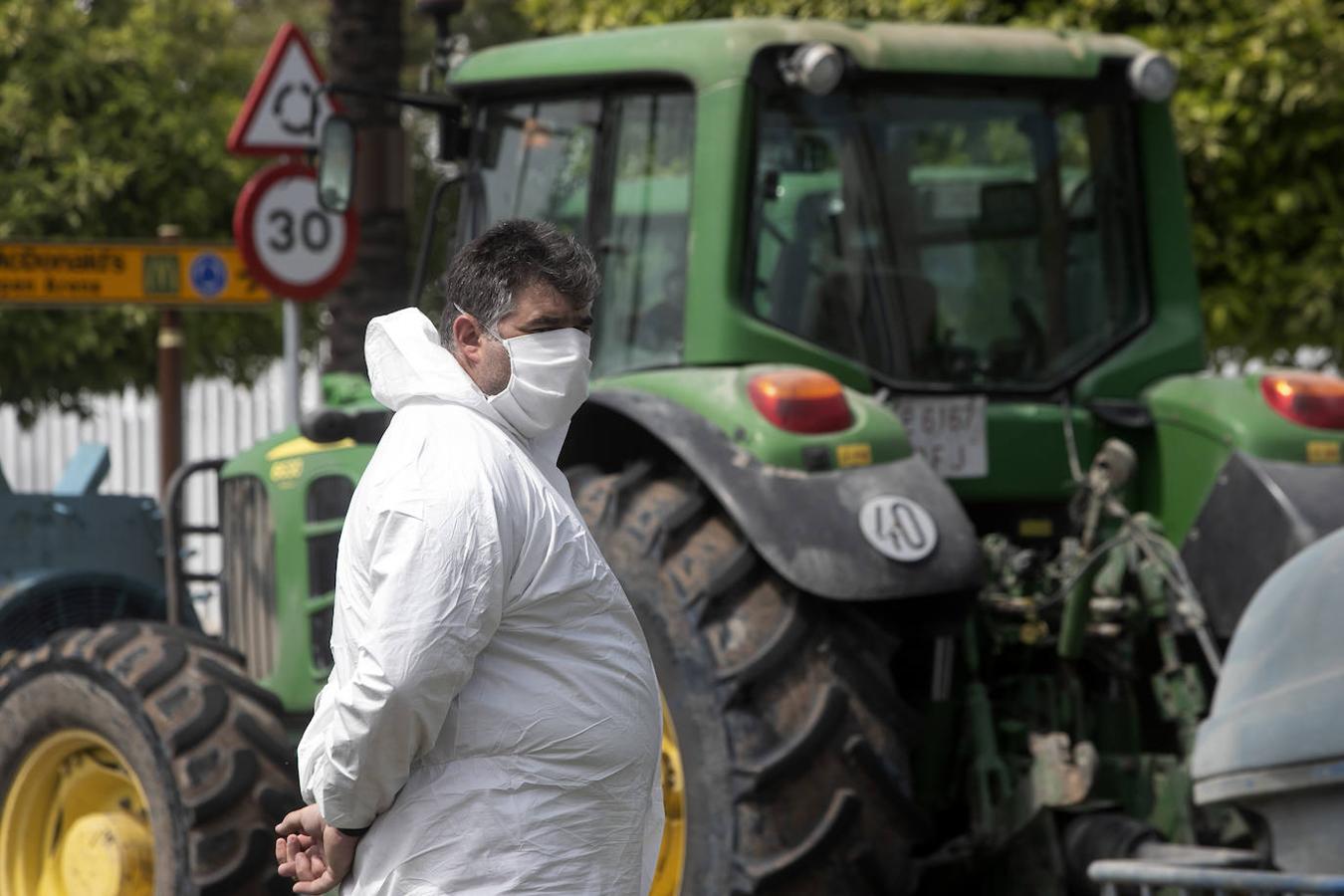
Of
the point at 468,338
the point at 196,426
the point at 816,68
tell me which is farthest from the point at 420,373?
the point at 196,426

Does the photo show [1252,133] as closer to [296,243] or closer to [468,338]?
[296,243]

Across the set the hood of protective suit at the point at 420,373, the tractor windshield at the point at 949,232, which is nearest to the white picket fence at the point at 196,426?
the tractor windshield at the point at 949,232

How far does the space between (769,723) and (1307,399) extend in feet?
5.46

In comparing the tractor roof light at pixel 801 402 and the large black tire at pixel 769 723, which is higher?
the tractor roof light at pixel 801 402

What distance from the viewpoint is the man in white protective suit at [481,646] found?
2676 millimetres

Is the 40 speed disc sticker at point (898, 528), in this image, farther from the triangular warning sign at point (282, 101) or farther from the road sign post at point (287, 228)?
the triangular warning sign at point (282, 101)

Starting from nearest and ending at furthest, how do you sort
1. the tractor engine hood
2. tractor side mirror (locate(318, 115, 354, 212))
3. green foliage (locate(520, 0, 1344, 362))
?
the tractor engine hood < tractor side mirror (locate(318, 115, 354, 212)) < green foliage (locate(520, 0, 1344, 362))

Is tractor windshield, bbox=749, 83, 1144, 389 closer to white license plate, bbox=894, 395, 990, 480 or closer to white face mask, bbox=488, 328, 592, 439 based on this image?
white license plate, bbox=894, 395, 990, 480

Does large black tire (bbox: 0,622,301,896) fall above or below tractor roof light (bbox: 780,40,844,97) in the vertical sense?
below

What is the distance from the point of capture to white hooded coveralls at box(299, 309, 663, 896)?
2668 millimetres

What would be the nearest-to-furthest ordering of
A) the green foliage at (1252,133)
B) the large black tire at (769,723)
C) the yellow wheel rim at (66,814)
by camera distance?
the large black tire at (769,723) < the yellow wheel rim at (66,814) < the green foliage at (1252,133)

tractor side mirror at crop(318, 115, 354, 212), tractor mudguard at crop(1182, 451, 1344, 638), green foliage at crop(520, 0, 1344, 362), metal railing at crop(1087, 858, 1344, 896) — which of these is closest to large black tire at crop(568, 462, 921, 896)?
metal railing at crop(1087, 858, 1344, 896)

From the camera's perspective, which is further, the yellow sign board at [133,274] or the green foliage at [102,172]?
the green foliage at [102,172]

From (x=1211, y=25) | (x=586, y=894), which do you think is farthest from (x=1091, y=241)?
(x=1211, y=25)
